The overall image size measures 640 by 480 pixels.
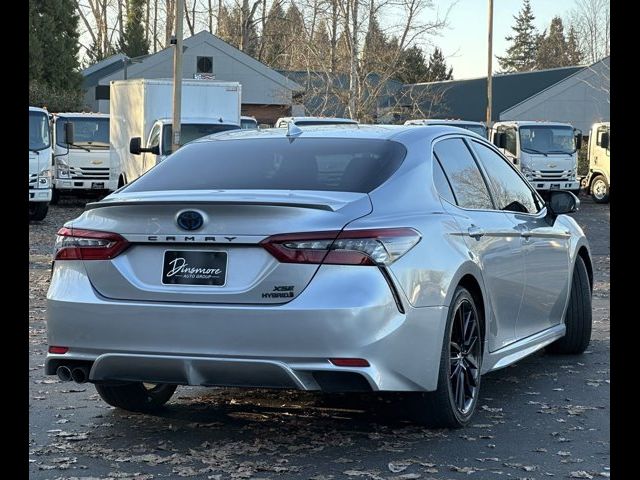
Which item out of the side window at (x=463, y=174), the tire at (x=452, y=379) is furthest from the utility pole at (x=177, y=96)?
the tire at (x=452, y=379)

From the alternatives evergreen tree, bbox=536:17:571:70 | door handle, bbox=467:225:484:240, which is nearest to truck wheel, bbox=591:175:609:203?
door handle, bbox=467:225:484:240

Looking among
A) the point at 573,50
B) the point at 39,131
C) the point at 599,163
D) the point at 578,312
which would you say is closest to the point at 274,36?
the point at 599,163

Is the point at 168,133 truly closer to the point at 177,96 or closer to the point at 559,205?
the point at 177,96

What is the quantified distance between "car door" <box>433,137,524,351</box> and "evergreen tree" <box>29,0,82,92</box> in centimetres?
4539

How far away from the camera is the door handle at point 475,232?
20.8ft

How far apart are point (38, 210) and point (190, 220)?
1893 centimetres

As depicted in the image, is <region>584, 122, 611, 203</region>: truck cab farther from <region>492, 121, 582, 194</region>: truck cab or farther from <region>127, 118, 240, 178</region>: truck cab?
<region>127, 118, 240, 178</region>: truck cab

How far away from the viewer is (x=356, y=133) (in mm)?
6523

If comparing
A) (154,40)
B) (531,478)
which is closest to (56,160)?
(531,478)

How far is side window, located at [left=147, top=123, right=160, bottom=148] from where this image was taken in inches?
965

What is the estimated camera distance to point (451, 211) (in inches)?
245

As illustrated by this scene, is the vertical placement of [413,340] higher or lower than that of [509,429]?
higher

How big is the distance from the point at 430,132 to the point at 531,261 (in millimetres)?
1187
